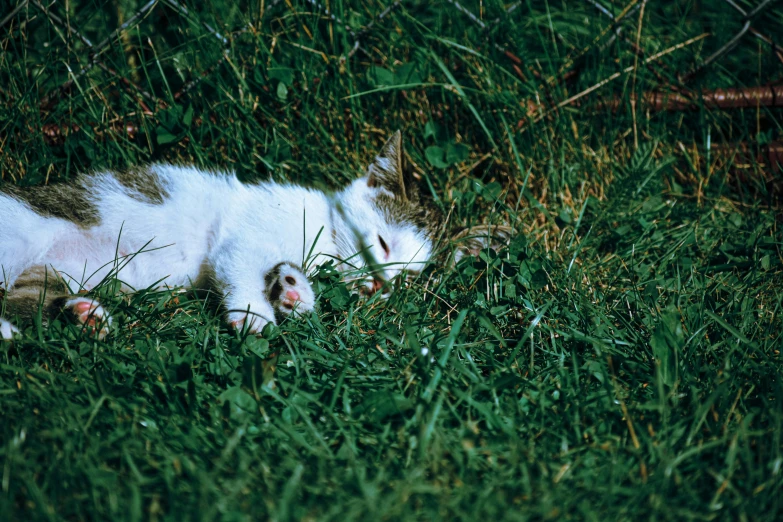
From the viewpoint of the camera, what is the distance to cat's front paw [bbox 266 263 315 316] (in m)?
1.94

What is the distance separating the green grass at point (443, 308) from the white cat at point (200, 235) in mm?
126

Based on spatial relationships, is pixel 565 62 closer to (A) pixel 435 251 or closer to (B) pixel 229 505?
(A) pixel 435 251

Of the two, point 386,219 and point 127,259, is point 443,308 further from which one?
point 127,259

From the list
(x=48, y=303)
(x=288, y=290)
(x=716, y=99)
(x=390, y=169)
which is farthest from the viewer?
(x=716, y=99)

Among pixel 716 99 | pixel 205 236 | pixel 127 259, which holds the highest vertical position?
pixel 716 99

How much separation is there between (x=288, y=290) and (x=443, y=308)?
521mm

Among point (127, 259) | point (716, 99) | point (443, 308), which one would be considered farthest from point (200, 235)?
point (716, 99)

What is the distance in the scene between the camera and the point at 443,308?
204cm

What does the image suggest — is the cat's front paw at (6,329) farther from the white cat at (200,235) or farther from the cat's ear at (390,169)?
the cat's ear at (390,169)

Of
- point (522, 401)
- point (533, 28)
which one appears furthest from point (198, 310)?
point (533, 28)

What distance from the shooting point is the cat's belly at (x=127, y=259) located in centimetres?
204

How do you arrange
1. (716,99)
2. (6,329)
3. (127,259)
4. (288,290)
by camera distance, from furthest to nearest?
1. (716,99)
2. (127,259)
3. (288,290)
4. (6,329)

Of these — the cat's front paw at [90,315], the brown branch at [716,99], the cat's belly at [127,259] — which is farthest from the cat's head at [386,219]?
the brown branch at [716,99]

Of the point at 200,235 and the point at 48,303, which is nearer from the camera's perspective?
the point at 48,303
